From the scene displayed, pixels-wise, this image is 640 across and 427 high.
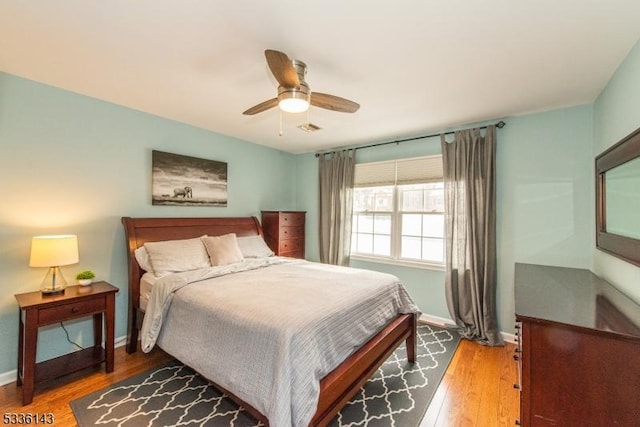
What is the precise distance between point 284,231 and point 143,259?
193 cm

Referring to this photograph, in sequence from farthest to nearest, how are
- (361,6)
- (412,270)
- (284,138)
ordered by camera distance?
1. (284,138)
2. (412,270)
3. (361,6)

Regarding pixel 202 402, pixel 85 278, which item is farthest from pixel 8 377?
pixel 202 402

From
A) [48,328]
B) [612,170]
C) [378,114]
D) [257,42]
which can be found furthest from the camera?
[378,114]

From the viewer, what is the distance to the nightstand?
6.64ft

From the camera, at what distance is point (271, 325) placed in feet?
5.31

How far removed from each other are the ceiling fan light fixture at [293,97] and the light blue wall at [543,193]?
2466 mm

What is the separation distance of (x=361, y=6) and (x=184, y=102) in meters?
2.05

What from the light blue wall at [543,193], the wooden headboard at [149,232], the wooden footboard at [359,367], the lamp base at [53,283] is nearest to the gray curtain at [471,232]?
the light blue wall at [543,193]

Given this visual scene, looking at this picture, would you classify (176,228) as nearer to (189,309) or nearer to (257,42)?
(189,309)

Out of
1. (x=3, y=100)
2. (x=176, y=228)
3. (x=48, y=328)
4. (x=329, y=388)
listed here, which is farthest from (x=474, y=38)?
(x=48, y=328)

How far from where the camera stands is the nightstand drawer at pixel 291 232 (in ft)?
14.0

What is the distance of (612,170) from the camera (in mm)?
2039

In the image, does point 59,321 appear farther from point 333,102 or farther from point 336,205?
point 336,205

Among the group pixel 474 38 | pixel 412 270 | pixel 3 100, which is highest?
pixel 474 38
